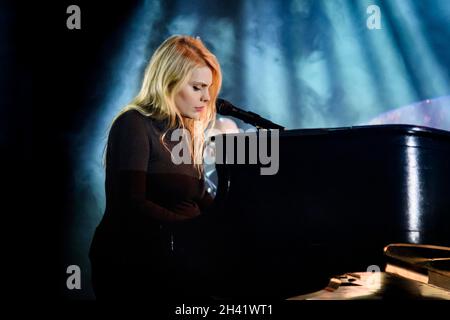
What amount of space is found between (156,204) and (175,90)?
25.0 inches

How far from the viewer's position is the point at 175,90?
2617 mm

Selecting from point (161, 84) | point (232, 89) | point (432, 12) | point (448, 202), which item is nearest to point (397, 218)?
point (448, 202)

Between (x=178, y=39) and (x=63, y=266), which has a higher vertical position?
(x=178, y=39)

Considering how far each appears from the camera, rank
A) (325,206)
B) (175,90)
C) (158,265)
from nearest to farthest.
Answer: (325,206), (158,265), (175,90)

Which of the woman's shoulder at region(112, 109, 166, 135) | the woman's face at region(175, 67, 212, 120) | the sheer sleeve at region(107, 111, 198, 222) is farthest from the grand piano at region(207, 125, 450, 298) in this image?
the woman's face at region(175, 67, 212, 120)

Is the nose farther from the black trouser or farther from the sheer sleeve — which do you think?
the black trouser

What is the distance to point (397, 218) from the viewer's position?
75.8 inches

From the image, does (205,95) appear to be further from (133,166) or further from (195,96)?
(133,166)

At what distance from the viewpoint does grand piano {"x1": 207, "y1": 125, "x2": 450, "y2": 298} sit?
194 centimetres

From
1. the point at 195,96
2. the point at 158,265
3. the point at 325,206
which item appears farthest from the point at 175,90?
the point at 325,206

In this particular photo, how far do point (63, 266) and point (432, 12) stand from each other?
2563mm

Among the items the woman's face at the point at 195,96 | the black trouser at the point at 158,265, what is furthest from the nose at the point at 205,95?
the black trouser at the point at 158,265
